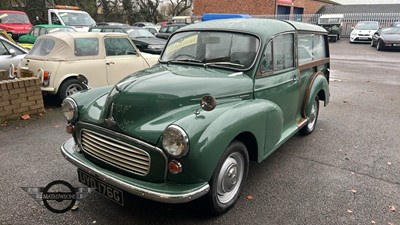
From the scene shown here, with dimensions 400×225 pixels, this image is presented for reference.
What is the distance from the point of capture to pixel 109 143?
2.85 m

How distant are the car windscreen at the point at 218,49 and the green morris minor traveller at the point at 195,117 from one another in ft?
0.04

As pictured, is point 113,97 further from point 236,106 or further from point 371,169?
point 371,169

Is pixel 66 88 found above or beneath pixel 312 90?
beneath

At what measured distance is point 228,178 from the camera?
9.91ft

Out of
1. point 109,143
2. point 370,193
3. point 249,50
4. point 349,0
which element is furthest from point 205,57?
point 349,0

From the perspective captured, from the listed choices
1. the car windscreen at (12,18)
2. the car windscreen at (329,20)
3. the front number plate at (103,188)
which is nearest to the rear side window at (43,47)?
the front number plate at (103,188)

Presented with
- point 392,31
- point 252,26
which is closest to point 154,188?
point 252,26

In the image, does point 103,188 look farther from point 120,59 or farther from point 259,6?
point 259,6

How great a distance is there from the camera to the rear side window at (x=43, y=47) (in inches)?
264

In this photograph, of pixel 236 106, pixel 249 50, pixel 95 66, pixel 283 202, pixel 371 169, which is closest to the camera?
pixel 236 106

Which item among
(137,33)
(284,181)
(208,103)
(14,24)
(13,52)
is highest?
(14,24)

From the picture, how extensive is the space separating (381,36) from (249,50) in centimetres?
1857

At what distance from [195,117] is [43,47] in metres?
5.56

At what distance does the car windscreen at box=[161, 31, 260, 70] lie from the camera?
3671 mm
